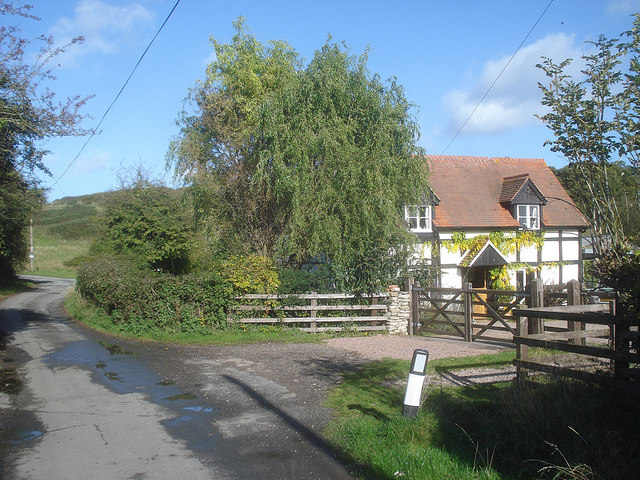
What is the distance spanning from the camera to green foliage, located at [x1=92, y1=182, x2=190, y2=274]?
22.2m

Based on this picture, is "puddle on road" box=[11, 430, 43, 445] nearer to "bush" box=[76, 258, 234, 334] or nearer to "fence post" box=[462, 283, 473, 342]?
"bush" box=[76, 258, 234, 334]

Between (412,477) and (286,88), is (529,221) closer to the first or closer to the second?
(286,88)

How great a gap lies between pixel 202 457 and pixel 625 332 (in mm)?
4646

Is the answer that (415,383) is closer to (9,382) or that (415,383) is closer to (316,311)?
(9,382)

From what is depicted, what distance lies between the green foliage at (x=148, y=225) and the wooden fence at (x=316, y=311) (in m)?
8.19

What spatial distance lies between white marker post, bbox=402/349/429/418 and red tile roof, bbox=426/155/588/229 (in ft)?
63.3

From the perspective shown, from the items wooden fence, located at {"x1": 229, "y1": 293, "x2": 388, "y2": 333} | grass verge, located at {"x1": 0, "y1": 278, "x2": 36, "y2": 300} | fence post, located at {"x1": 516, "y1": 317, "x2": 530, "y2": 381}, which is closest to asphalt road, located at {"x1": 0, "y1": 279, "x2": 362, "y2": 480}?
wooden fence, located at {"x1": 229, "y1": 293, "x2": 388, "y2": 333}

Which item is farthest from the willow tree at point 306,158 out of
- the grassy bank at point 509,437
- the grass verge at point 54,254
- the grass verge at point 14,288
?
the grass verge at point 54,254

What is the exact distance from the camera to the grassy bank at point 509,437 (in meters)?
4.60

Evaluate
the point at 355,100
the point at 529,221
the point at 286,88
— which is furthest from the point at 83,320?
the point at 529,221

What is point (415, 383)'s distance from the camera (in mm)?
6086

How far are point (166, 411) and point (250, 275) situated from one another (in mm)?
7694

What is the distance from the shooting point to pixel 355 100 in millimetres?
17547

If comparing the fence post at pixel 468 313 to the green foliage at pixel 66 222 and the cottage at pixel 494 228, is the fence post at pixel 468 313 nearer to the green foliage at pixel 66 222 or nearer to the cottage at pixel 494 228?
the cottage at pixel 494 228
